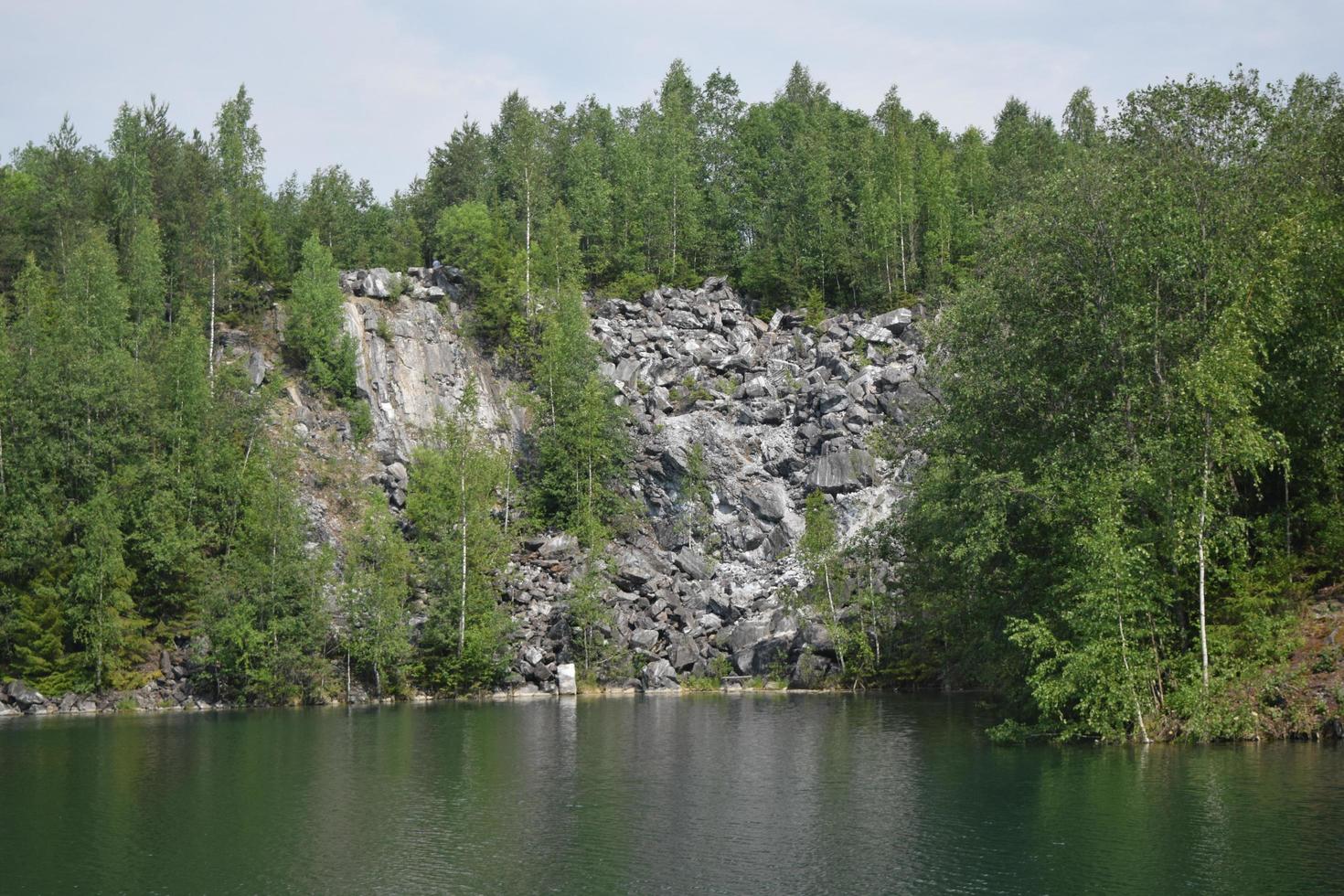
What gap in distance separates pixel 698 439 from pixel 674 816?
215 feet

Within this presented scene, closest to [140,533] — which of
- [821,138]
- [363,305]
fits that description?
[363,305]

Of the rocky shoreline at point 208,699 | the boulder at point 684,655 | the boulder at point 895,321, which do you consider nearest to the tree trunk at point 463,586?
the rocky shoreline at point 208,699

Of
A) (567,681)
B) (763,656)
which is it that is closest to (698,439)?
(763,656)

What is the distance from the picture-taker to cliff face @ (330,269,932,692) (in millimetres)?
82875

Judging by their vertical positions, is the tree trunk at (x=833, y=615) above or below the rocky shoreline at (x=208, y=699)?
above

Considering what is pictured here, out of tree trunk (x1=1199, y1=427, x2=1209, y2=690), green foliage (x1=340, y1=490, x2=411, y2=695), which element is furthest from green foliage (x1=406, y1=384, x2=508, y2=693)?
tree trunk (x1=1199, y1=427, x2=1209, y2=690)

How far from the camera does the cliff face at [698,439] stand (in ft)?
272

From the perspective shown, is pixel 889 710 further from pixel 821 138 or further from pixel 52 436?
pixel 821 138

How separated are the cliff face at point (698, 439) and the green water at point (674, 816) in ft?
98.5

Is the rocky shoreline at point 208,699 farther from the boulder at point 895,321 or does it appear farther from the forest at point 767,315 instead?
the boulder at point 895,321

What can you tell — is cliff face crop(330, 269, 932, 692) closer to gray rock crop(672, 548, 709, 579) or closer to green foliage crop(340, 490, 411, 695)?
gray rock crop(672, 548, 709, 579)

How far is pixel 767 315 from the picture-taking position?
116375 mm

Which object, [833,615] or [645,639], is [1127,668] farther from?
[645,639]

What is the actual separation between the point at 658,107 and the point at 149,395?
3129 inches
